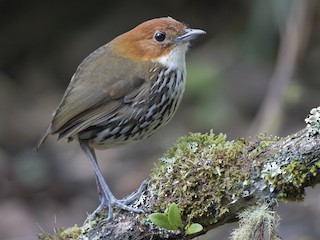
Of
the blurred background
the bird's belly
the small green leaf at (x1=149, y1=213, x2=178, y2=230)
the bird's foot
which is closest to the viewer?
the small green leaf at (x1=149, y1=213, x2=178, y2=230)

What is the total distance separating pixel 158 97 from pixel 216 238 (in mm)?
1991

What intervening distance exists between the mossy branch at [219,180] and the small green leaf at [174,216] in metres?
0.05

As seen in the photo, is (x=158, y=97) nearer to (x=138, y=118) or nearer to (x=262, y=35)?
(x=138, y=118)

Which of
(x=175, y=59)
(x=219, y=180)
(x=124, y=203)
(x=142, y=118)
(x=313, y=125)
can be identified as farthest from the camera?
(x=175, y=59)

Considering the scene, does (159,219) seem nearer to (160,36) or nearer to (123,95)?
(123,95)

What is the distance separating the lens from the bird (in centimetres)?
340

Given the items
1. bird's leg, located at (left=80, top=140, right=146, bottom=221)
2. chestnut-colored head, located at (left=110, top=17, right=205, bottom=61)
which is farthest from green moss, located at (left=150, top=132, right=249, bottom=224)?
chestnut-colored head, located at (left=110, top=17, right=205, bottom=61)

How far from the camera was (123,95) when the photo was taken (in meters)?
3.41

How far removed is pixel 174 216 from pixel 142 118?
0.94 meters

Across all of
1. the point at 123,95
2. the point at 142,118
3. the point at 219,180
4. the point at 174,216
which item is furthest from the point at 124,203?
the point at 123,95

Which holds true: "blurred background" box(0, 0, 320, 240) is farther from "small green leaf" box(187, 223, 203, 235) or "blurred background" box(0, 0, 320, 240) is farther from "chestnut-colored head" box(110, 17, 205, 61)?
"small green leaf" box(187, 223, 203, 235)

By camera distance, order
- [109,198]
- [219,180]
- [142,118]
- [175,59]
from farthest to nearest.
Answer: [175,59]
[142,118]
[109,198]
[219,180]

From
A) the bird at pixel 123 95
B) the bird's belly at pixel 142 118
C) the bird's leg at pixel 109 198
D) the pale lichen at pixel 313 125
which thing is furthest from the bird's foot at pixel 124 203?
the pale lichen at pixel 313 125

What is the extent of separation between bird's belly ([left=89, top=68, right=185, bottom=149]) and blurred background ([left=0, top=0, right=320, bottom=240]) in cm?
181
